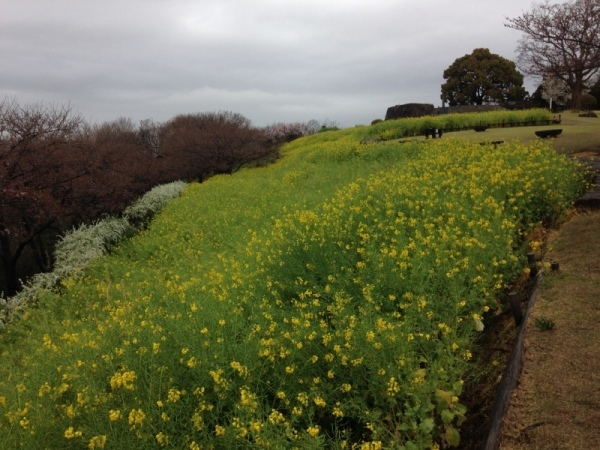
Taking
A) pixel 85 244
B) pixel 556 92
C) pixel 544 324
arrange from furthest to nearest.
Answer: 1. pixel 556 92
2. pixel 85 244
3. pixel 544 324

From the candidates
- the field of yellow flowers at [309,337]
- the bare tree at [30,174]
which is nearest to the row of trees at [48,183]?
the bare tree at [30,174]

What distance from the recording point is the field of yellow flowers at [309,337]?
329cm

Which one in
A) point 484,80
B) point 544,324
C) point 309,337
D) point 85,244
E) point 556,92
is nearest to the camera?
point 309,337

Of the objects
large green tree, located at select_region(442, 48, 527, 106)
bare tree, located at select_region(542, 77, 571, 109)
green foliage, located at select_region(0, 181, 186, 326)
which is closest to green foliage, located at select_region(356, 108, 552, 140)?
green foliage, located at select_region(0, 181, 186, 326)

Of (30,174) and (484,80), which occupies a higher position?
(484,80)

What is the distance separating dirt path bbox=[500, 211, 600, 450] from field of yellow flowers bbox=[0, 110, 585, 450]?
0.46 m

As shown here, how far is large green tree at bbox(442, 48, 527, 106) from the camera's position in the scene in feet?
127

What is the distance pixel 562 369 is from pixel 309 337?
1.81 m

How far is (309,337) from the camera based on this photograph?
3746mm

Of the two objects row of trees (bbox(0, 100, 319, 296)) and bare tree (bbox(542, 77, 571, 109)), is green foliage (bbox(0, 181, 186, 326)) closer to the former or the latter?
row of trees (bbox(0, 100, 319, 296))

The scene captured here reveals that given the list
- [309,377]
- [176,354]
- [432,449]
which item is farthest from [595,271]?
[176,354]

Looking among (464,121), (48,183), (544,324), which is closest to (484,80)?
(464,121)

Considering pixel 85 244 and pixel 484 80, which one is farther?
pixel 484 80

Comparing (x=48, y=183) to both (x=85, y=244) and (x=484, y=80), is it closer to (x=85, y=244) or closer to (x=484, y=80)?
(x=85, y=244)
